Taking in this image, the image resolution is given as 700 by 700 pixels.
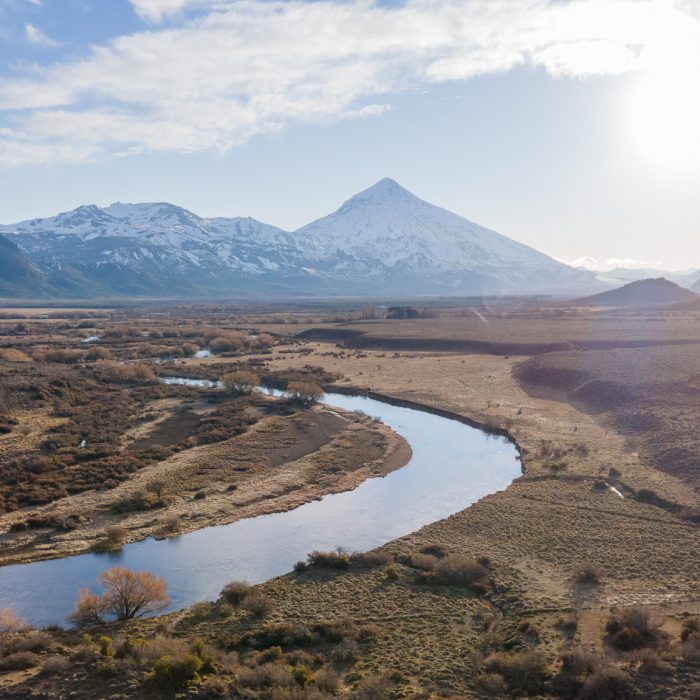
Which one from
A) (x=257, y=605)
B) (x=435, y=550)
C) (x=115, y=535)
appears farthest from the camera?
(x=115, y=535)

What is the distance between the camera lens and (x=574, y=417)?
165ft

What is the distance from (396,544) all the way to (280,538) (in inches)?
203

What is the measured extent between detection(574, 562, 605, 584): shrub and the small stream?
26.5 feet

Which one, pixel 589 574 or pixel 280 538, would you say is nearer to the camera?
pixel 589 574

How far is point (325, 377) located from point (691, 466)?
42187 millimetres

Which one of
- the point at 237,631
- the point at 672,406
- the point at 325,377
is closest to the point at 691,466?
the point at 672,406

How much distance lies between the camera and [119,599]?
2072cm

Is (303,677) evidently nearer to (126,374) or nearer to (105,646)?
(105,646)

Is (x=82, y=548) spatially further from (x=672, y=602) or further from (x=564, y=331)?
(x=564, y=331)

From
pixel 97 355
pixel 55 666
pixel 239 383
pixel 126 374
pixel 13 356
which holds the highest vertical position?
pixel 13 356

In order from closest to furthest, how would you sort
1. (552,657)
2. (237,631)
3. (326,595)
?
(552,657) < (237,631) < (326,595)

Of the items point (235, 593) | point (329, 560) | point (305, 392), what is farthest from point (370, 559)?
point (305, 392)

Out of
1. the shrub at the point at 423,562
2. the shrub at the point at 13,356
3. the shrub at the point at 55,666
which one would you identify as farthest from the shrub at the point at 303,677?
the shrub at the point at 13,356

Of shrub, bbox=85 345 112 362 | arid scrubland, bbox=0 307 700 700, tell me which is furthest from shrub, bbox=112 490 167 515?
shrub, bbox=85 345 112 362
